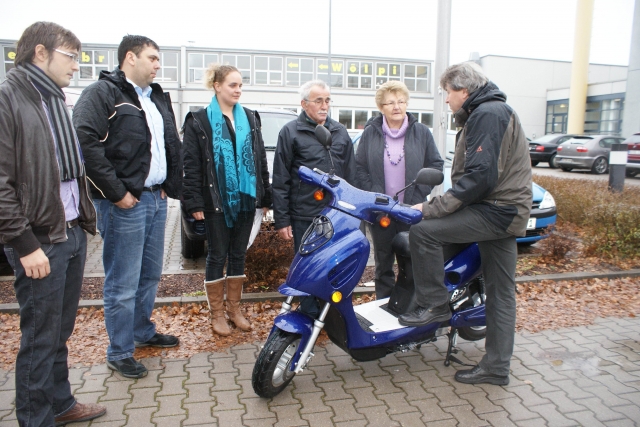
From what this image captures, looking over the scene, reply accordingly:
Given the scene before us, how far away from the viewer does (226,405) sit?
3289 mm

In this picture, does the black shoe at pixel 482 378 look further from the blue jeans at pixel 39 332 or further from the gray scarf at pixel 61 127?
the gray scarf at pixel 61 127

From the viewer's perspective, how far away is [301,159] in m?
4.12

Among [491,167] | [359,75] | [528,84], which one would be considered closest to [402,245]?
[491,167]

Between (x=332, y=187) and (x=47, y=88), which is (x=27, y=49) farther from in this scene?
(x=332, y=187)

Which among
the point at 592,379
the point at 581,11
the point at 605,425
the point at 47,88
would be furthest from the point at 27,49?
the point at 581,11

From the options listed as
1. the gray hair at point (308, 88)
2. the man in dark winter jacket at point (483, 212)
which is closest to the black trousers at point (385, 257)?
the man in dark winter jacket at point (483, 212)

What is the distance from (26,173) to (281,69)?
36528mm

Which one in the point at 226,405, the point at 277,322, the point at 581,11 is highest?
the point at 581,11

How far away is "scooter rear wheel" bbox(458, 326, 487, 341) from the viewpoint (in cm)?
402

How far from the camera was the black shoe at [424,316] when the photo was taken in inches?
140

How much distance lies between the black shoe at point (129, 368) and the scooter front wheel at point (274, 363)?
0.90m

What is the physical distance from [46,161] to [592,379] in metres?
3.66

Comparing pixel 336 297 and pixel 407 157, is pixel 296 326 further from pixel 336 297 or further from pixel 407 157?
pixel 407 157

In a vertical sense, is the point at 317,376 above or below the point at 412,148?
below
